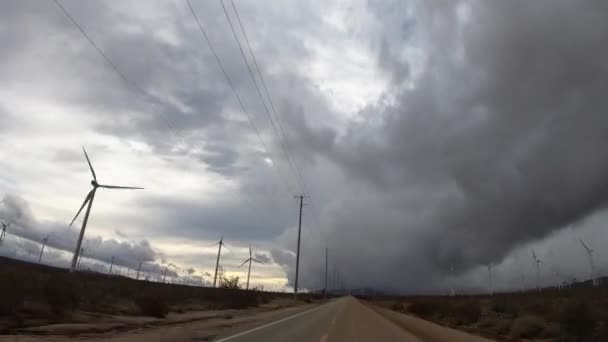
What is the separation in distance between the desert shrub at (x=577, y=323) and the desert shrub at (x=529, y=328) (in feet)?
7.81

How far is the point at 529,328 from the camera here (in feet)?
85.5

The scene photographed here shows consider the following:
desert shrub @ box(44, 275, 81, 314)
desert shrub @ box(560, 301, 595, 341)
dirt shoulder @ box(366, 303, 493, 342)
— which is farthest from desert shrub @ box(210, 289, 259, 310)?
desert shrub @ box(560, 301, 595, 341)

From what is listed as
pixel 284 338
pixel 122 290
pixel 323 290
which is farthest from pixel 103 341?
pixel 323 290

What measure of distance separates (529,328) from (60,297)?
2503 centimetres

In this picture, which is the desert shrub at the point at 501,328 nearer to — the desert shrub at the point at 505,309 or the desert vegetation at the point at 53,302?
the desert shrub at the point at 505,309

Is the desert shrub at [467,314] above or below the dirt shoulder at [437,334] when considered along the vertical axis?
above

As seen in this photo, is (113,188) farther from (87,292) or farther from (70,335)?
(70,335)

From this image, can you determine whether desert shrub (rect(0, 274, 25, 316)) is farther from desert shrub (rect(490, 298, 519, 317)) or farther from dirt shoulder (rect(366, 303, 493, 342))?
Result: desert shrub (rect(490, 298, 519, 317))

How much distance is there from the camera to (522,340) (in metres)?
24.4

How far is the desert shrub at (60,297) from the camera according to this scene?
68.0 ft

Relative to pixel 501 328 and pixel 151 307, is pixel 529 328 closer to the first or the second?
pixel 501 328

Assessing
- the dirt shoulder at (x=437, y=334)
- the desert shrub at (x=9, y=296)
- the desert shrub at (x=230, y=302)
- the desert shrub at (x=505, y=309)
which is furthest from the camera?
the desert shrub at (x=230, y=302)

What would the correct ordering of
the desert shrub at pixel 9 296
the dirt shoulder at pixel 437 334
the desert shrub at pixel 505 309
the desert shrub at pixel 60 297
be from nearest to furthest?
1. the desert shrub at pixel 9 296
2. the desert shrub at pixel 60 297
3. the dirt shoulder at pixel 437 334
4. the desert shrub at pixel 505 309

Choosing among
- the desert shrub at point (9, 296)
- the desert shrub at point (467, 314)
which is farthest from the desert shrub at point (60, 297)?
the desert shrub at point (467, 314)
